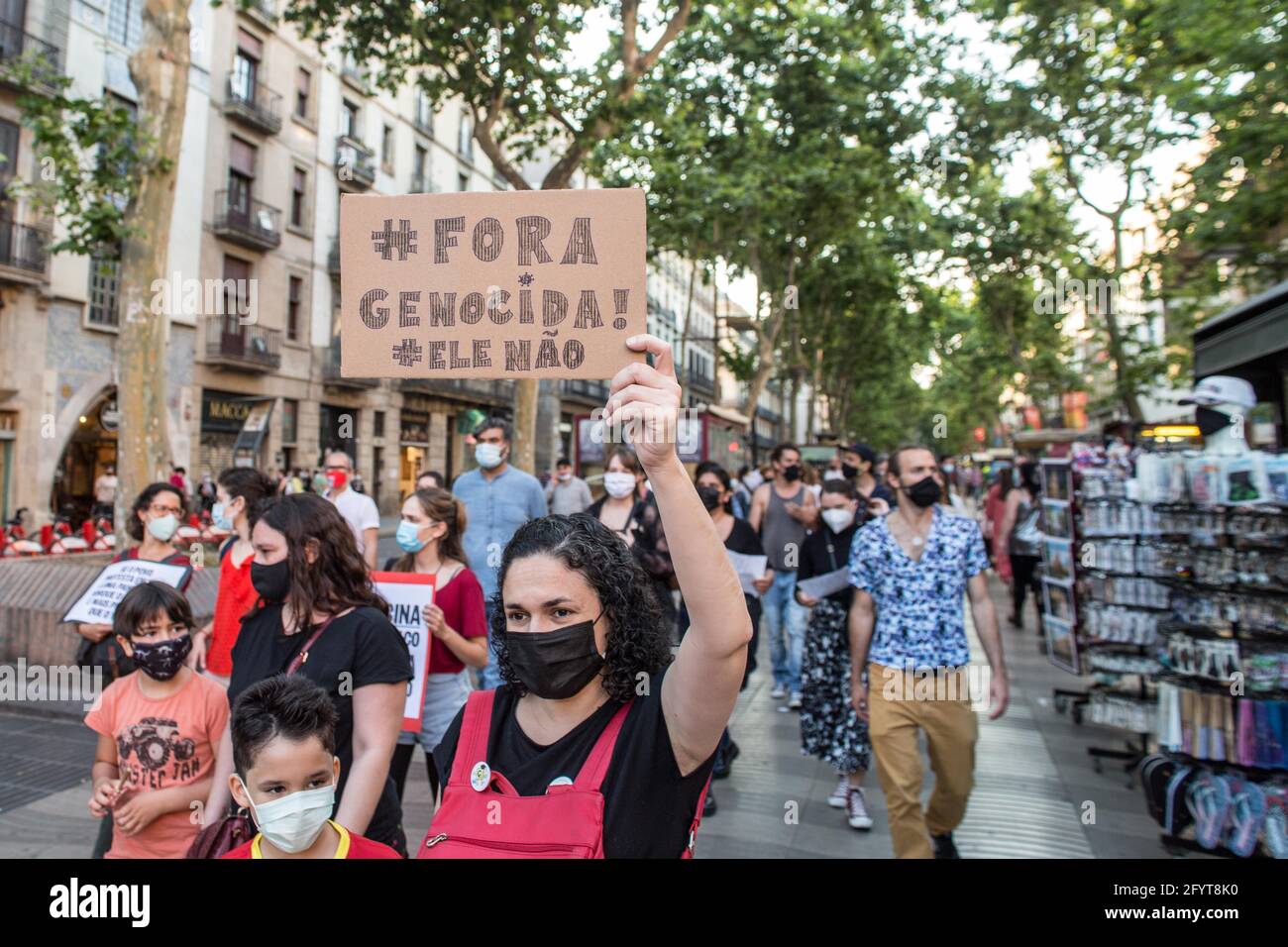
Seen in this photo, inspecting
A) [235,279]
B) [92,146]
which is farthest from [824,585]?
[235,279]

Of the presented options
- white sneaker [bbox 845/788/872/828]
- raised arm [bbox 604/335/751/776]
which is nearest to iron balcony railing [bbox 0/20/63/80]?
white sneaker [bbox 845/788/872/828]

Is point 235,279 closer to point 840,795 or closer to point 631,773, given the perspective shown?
point 840,795

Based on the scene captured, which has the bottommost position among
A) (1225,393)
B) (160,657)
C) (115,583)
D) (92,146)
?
(160,657)

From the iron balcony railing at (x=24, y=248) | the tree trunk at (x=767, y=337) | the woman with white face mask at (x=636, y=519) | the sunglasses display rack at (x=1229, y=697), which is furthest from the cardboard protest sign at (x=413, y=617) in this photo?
the tree trunk at (x=767, y=337)

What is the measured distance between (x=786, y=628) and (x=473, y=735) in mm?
5853

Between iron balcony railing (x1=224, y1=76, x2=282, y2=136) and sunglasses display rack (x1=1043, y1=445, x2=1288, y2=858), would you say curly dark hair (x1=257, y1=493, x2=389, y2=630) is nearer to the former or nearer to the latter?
sunglasses display rack (x1=1043, y1=445, x2=1288, y2=858)

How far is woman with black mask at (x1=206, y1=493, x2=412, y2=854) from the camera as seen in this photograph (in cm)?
241

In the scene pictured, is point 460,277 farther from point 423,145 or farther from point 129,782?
point 423,145

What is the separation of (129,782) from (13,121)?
Result: 19400mm

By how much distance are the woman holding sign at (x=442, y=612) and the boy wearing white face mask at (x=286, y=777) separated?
4.87ft

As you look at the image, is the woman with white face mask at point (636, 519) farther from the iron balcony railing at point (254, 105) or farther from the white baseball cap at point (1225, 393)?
the iron balcony railing at point (254, 105)

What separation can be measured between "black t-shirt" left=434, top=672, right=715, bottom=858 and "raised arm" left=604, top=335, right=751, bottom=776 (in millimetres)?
36

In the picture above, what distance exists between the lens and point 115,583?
391 centimetres

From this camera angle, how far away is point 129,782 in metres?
2.64
